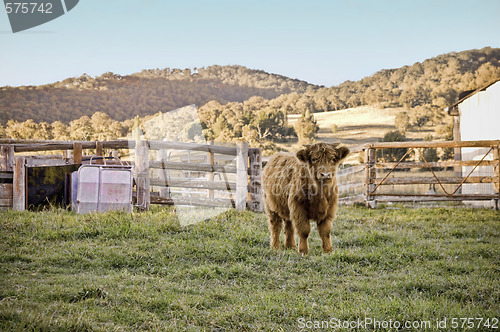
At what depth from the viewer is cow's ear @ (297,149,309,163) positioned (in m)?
5.66

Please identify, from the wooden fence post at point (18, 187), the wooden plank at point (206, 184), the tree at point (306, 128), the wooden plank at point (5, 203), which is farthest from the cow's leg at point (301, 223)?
the tree at point (306, 128)

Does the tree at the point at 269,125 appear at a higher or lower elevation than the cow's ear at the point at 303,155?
higher

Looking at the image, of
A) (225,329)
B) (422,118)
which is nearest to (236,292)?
(225,329)

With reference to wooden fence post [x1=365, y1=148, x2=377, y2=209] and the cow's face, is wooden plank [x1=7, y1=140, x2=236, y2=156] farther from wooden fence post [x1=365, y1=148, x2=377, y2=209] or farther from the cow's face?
wooden fence post [x1=365, y1=148, x2=377, y2=209]

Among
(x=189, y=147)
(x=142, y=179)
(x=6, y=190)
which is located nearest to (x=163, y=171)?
(x=189, y=147)

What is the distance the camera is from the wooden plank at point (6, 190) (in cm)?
928

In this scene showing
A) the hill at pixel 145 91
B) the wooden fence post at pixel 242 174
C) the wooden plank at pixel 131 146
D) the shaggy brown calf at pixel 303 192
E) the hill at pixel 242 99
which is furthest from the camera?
the hill at pixel 145 91

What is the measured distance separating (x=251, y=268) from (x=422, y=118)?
161ft

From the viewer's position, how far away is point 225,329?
3.48 m

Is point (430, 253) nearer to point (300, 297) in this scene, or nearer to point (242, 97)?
point (300, 297)

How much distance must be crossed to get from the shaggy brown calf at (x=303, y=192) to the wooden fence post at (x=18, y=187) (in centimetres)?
569

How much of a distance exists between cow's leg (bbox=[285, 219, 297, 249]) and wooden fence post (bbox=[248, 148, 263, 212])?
10.5 feet

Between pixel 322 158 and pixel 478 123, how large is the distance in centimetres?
1299

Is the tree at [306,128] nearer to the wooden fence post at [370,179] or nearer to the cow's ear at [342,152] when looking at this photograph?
the wooden fence post at [370,179]
